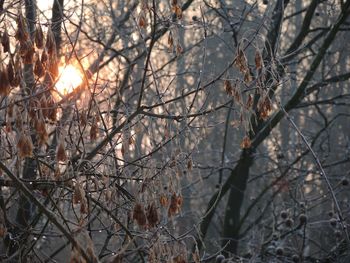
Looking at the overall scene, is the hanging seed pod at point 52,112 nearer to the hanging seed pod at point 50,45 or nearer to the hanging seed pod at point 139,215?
the hanging seed pod at point 50,45

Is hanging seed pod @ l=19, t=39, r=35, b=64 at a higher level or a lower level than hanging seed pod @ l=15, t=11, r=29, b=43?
lower

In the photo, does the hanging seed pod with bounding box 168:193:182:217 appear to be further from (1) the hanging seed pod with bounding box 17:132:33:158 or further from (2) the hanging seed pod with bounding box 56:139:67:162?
(1) the hanging seed pod with bounding box 17:132:33:158

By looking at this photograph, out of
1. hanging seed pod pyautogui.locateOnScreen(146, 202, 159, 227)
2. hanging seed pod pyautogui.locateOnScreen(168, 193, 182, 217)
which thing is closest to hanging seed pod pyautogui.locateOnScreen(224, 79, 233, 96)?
hanging seed pod pyautogui.locateOnScreen(168, 193, 182, 217)

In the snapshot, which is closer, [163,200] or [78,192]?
[78,192]

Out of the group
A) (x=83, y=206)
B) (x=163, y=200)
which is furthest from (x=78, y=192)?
(x=163, y=200)

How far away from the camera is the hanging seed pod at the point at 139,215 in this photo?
9.75 feet

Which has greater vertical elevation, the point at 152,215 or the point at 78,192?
the point at 78,192

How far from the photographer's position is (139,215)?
9.78 ft

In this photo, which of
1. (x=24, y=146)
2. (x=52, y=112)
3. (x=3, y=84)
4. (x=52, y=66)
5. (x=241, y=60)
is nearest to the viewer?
(x=3, y=84)

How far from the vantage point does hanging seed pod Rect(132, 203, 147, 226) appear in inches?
117

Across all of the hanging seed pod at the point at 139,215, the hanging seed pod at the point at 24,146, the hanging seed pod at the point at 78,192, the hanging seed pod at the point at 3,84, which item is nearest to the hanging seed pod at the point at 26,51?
the hanging seed pod at the point at 3,84

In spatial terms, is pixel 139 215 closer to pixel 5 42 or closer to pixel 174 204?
pixel 174 204

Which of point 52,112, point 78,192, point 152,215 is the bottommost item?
point 152,215

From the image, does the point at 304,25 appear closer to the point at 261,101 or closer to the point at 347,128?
the point at 261,101
